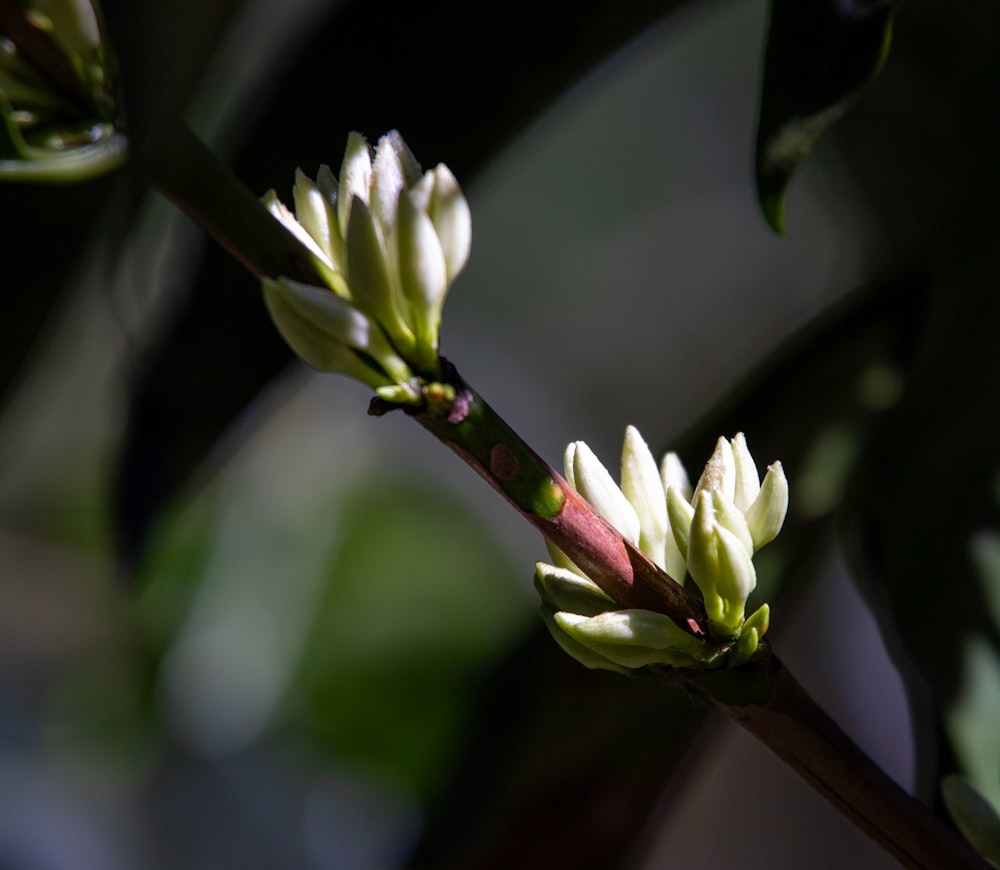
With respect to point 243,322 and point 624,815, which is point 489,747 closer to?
point 624,815

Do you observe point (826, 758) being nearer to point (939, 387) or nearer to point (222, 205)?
point (222, 205)

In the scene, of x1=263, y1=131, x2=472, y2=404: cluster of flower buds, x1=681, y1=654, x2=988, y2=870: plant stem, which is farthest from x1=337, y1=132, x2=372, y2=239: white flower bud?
x1=681, y1=654, x2=988, y2=870: plant stem

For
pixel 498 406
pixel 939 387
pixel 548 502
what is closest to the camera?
pixel 548 502

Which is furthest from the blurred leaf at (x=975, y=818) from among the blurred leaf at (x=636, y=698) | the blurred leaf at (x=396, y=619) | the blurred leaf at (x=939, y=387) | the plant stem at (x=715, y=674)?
the blurred leaf at (x=396, y=619)

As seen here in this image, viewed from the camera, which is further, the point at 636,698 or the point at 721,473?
the point at 636,698

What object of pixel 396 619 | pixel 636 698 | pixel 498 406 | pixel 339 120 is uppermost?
pixel 339 120

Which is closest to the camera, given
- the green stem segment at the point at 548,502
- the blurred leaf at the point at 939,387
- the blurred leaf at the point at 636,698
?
the green stem segment at the point at 548,502

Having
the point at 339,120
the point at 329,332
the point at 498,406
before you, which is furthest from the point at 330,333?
the point at 498,406

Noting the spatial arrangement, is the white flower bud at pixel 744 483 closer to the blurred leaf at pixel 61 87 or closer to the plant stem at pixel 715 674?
the plant stem at pixel 715 674
